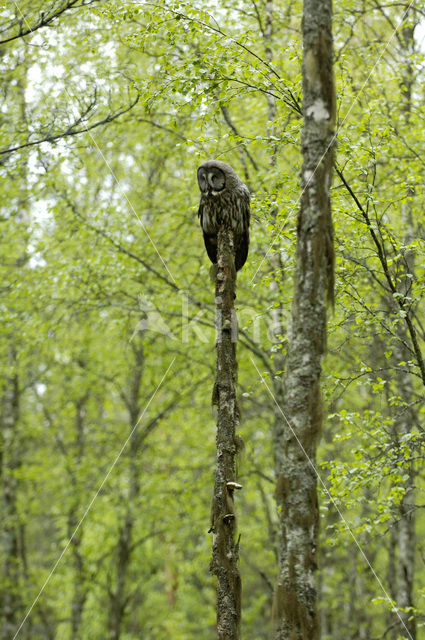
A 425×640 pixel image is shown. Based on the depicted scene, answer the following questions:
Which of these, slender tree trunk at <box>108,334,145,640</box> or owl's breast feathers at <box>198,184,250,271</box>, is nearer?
owl's breast feathers at <box>198,184,250,271</box>

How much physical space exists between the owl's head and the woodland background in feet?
5.09

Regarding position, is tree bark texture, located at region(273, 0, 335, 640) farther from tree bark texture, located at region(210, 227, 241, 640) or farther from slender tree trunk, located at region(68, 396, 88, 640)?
slender tree trunk, located at region(68, 396, 88, 640)

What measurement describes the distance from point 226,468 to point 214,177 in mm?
2159

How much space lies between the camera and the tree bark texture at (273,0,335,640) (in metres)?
3.28

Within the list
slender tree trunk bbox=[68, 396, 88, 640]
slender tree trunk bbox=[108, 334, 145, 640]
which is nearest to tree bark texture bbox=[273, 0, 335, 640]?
slender tree trunk bbox=[108, 334, 145, 640]

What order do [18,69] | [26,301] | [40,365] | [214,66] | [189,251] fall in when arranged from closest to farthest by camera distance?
[214,66] < [18,69] < [26,301] < [189,251] < [40,365]

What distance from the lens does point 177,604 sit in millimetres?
18984

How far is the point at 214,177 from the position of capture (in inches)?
177

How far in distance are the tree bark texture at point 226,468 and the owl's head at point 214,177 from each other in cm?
52

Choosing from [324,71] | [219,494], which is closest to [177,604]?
[219,494]

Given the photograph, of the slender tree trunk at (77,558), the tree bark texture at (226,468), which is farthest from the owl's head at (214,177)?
the slender tree trunk at (77,558)

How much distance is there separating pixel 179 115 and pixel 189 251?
2590 millimetres

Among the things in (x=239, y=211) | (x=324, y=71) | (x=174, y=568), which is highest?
(x=324, y=71)

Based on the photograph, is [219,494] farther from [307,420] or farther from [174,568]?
[174,568]
